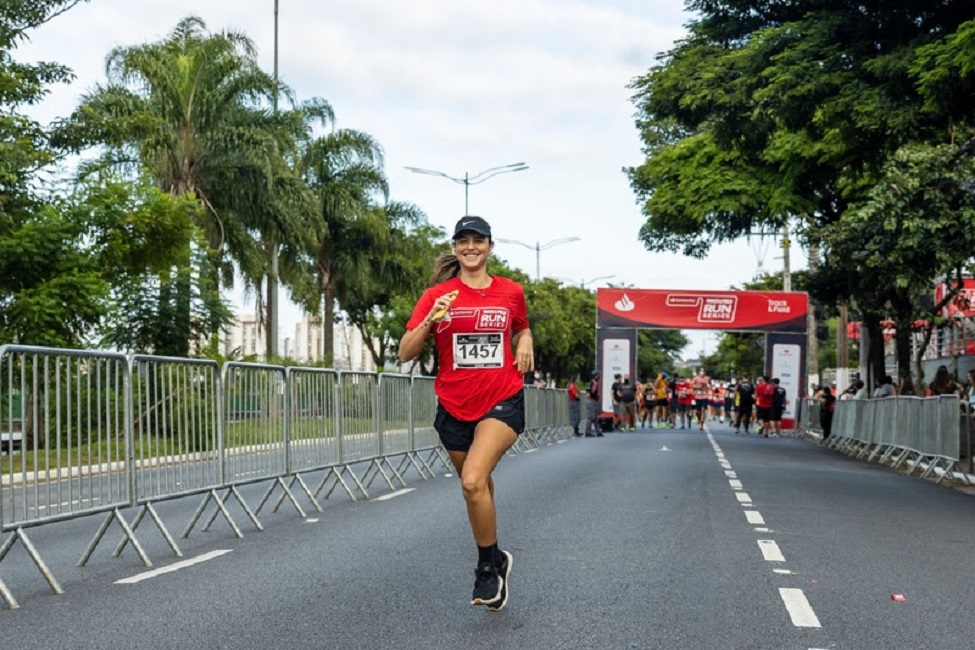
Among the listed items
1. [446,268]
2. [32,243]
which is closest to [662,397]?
[32,243]

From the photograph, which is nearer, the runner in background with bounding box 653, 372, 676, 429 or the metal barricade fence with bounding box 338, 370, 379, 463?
the metal barricade fence with bounding box 338, 370, 379, 463

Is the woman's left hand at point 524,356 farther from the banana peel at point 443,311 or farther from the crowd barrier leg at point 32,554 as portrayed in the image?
the crowd barrier leg at point 32,554

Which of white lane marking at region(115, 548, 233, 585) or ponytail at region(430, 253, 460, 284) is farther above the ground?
ponytail at region(430, 253, 460, 284)

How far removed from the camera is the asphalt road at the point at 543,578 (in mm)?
6559

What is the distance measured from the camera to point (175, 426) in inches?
400

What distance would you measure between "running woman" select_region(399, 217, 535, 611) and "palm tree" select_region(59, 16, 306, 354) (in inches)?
1015

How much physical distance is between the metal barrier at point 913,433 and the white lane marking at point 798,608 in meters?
11.2

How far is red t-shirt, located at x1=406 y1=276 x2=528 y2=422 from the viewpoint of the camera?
23.1 feet

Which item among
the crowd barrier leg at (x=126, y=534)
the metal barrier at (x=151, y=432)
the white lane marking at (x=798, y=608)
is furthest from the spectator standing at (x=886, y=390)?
the crowd barrier leg at (x=126, y=534)

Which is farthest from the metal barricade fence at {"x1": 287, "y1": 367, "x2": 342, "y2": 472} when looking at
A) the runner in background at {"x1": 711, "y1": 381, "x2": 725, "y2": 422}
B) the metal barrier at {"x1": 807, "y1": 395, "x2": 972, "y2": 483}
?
the runner in background at {"x1": 711, "y1": 381, "x2": 725, "y2": 422}

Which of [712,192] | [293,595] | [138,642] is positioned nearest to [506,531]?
[293,595]

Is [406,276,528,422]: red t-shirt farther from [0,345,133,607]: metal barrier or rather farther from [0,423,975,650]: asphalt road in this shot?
[0,345,133,607]: metal barrier

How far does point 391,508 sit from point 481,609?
606 cm

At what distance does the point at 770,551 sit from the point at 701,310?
30.8 m
